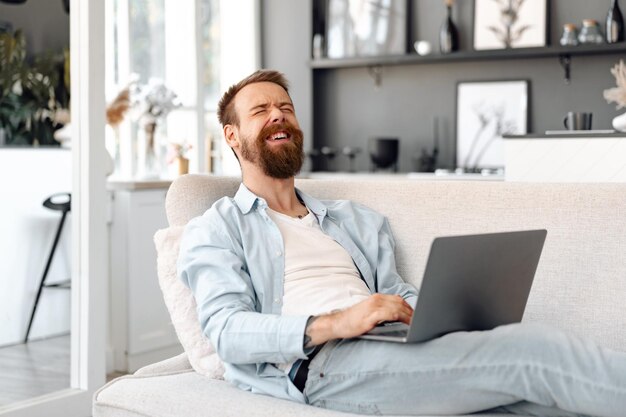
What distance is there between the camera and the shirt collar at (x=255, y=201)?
7.97 ft

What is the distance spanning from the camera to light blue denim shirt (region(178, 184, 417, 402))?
6.72 ft

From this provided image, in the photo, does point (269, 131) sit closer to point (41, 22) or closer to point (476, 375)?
point (476, 375)

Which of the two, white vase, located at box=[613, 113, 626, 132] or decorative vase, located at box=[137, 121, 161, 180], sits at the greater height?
white vase, located at box=[613, 113, 626, 132]

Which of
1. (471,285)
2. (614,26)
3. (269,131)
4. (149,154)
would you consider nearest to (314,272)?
(269,131)

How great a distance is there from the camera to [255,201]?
2.44m

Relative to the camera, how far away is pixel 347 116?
655 centimetres

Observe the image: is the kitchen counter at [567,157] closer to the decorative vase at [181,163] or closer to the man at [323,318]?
the man at [323,318]

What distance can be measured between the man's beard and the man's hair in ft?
0.33

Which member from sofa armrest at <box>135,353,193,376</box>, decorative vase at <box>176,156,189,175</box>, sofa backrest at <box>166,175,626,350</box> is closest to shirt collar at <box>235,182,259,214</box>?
sofa backrest at <box>166,175,626,350</box>

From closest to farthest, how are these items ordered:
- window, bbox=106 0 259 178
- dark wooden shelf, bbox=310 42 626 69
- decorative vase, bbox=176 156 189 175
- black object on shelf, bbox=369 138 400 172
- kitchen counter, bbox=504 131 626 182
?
1. kitchen counter, bbox=504 131 626 182
2. decorative vase, bbox=176 156 189 175
3. window, bbox=106 0 259 178
4. dark wooden shelf, bbox=310 42 626 69
5. black object on shelf, bbox=369 138 400 172

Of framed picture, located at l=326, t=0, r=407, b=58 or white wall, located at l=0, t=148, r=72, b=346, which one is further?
framed picture, located at l=326, t=0, r=407, b=58

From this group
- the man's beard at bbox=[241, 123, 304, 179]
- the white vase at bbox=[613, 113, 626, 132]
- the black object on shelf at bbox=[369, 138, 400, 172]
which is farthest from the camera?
the black object on shelf at bbox=[369, 138, 400, 172]

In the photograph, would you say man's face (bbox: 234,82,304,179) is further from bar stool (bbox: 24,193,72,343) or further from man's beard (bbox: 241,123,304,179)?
bar stool (bbox: 24,193,72,343)

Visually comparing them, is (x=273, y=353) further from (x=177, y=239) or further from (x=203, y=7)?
(x=203, y=7)
